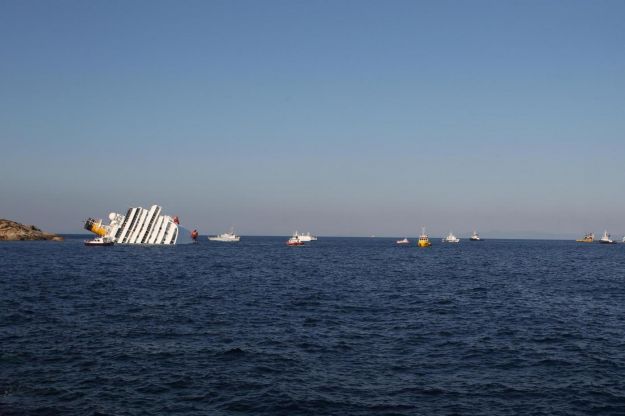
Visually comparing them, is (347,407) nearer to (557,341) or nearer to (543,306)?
(557,341)

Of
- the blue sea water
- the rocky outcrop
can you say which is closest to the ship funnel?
the rocky outcrop

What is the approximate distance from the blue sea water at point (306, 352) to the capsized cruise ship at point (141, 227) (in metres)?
90.9

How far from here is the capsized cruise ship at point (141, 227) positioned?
144250 mm

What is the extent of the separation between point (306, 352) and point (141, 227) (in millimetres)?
124795

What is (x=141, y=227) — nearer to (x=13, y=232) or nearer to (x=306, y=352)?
(x=13, y=232)

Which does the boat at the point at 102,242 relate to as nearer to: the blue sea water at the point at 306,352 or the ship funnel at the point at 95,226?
the ship funnel at the point at 95,226

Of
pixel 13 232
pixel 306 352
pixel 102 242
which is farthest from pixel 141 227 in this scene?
pixel 306 352

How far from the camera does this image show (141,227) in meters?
144

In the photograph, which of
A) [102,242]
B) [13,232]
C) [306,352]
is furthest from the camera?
[13,232]

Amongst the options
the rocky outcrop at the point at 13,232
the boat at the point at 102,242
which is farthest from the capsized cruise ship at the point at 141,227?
the rocky outcrop at the point at 13,232

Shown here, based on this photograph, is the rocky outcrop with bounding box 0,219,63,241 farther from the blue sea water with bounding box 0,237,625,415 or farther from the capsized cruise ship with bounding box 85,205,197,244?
the blue sea water with bounding box 0,237,625,415

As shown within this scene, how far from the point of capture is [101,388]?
21.6 meters

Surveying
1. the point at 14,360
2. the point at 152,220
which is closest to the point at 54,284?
the point at 14,360

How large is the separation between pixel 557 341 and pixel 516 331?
3.12 meters
